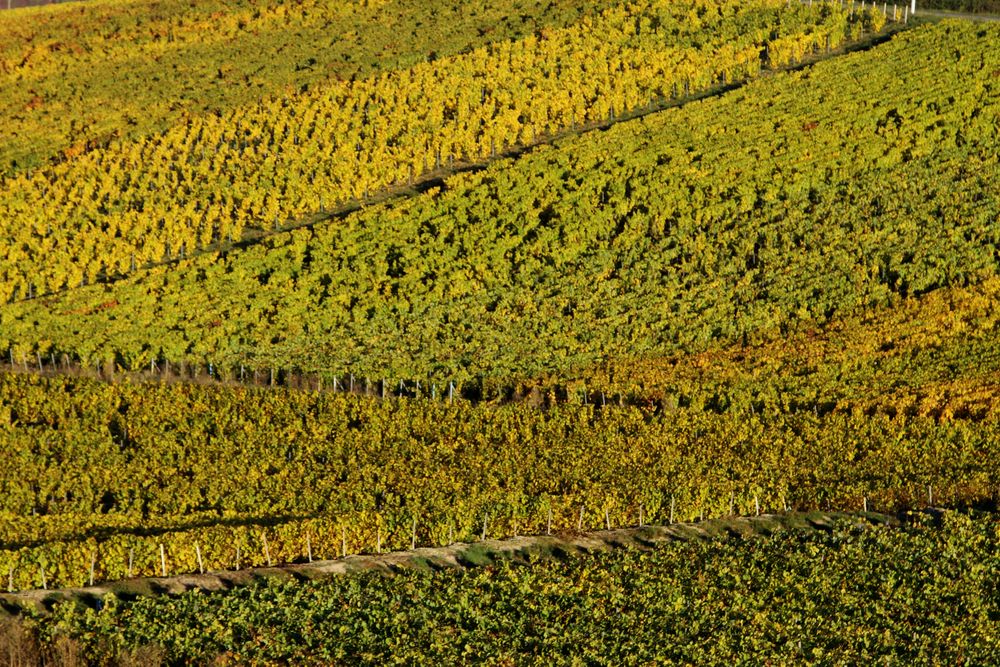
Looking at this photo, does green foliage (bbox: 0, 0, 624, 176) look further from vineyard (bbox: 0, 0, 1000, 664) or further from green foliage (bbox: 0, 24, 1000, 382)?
green foliage (bbox: 0, 24, 1000, 382)

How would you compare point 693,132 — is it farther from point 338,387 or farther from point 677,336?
point 338,387

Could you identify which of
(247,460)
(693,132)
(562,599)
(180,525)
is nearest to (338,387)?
(247,460)

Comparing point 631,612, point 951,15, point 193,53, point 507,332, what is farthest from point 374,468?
point 193,53

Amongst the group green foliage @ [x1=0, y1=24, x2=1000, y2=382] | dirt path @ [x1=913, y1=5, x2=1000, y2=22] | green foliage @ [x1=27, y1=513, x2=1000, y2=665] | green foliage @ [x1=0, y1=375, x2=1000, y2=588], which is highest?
dirt path @ [x1=913, y1=5, x2=1000, y2=22]

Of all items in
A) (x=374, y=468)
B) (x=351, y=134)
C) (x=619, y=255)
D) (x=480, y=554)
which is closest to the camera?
(x=480, y=554)

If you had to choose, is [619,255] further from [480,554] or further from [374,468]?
[480,554]

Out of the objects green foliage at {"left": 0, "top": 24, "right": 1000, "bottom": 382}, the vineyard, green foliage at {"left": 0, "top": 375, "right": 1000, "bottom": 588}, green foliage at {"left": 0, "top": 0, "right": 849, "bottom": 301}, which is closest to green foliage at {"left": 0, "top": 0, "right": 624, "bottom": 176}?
the vineyard
